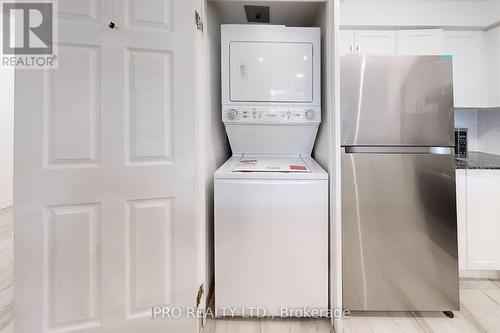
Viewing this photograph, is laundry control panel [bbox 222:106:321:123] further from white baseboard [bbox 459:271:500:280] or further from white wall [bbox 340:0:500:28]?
white baseboard [bbox 459:271:500:280]

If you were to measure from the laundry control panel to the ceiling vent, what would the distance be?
2.45 feet

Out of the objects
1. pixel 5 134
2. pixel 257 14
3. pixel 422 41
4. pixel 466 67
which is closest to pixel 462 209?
pixel 466 67

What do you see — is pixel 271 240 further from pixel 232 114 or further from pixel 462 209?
pixel 462 209

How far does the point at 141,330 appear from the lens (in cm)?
136

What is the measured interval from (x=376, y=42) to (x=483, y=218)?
5.55 feet

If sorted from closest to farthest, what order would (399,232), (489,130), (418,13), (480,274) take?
(399,232) → (480,274) → (418,13) → (489,130)

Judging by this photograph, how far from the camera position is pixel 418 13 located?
213 centimetres

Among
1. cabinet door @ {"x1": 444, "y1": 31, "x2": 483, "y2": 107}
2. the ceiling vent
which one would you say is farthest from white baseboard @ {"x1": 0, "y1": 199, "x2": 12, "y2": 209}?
cabinet door @ {"x1": 444, "y1": 31, "x2": 483, "y2": 107}

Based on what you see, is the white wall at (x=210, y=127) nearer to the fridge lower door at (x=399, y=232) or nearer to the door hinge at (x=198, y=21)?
the door hinge at (x=198, y=21)

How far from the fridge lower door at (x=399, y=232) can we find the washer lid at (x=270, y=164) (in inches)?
12.4

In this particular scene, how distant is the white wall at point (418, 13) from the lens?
2.13m

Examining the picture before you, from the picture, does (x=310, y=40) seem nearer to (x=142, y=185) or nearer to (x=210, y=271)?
(x=142, y=185)

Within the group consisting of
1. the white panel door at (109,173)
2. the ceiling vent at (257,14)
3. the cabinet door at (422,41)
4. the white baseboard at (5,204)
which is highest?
the ceiling vent at (257,14)

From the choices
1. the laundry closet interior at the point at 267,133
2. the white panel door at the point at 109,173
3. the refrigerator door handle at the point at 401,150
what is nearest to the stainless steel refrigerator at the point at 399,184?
the refrigerator door handle at the point at 401,150
